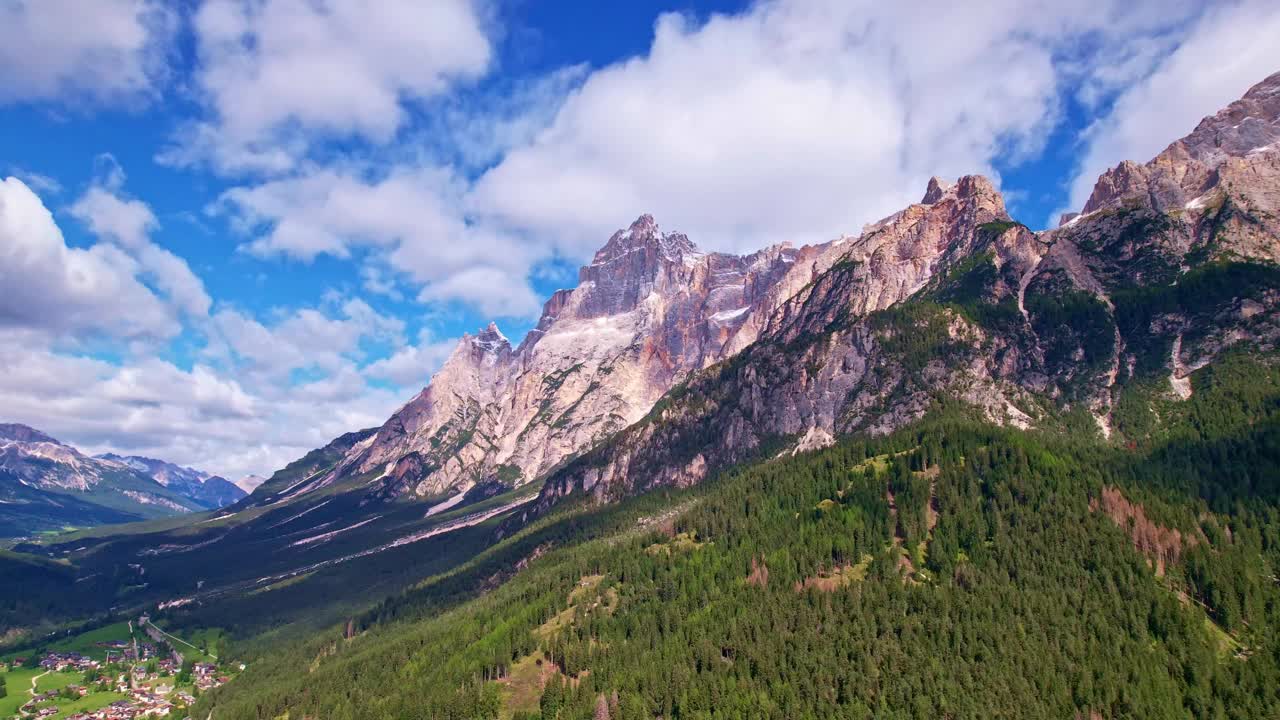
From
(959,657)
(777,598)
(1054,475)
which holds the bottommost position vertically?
(959,657)

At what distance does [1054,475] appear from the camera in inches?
7761

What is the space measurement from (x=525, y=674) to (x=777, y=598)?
5562cm

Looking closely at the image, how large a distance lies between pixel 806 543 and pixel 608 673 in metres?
58.3

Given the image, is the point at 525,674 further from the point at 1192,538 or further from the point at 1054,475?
the point at 1192,538

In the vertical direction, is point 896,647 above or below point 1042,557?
below

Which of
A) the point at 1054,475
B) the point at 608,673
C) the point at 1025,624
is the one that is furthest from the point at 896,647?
the point at 1054,475

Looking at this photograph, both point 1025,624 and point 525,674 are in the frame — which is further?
point 525,674

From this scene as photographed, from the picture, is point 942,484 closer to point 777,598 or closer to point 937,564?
point 937,564

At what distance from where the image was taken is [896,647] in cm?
15525

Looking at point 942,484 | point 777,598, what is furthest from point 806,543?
point 942,484

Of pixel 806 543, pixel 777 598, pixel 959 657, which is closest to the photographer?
pixel 959 657

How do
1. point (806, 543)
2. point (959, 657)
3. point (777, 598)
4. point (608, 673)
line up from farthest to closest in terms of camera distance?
point (806, 543) → point (777, 598) → point (608, 673) → point (959, 657)

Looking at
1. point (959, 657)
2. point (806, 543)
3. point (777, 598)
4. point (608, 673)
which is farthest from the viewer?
point (806, 543)

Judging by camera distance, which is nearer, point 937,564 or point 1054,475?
point 937,564
